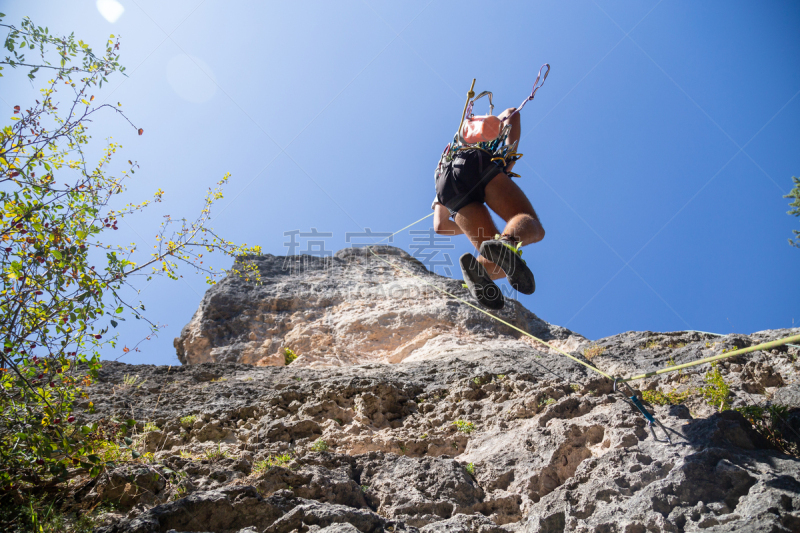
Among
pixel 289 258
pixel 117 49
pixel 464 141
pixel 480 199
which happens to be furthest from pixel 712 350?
pixel 289 258

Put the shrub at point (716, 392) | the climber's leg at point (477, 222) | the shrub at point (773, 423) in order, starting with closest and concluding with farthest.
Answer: the shrub at point (773, 423) < the shrub at point (716, 392) < the climber's leg at point (477, 222)

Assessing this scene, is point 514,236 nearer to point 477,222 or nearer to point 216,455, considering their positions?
point 477,222

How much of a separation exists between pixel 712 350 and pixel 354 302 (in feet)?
22.2

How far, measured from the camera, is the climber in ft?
13.1

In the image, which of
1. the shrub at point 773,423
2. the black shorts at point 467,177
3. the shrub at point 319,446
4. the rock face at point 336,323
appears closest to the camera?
the shrub at point 773,423

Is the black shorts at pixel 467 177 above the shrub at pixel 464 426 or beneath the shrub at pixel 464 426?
above

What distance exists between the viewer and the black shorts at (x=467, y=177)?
181 inches

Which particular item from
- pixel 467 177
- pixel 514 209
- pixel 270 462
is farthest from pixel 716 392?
pixel 270 462

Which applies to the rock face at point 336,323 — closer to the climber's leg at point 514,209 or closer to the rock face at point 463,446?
the rock face at point 463,446

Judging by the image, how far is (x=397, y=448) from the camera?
405cm

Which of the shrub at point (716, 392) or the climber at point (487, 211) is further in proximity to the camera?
the climber at point (487, 211)

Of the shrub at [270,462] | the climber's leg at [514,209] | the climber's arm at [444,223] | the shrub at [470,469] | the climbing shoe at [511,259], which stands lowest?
the shrub at [470,469]

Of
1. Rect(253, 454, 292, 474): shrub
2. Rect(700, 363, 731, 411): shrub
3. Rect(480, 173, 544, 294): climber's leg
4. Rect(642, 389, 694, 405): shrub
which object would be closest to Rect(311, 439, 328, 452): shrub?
Rect(253, 454, 292, 474): shrub

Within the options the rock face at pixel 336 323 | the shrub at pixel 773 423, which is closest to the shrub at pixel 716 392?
the shrub at pixel 773 423
